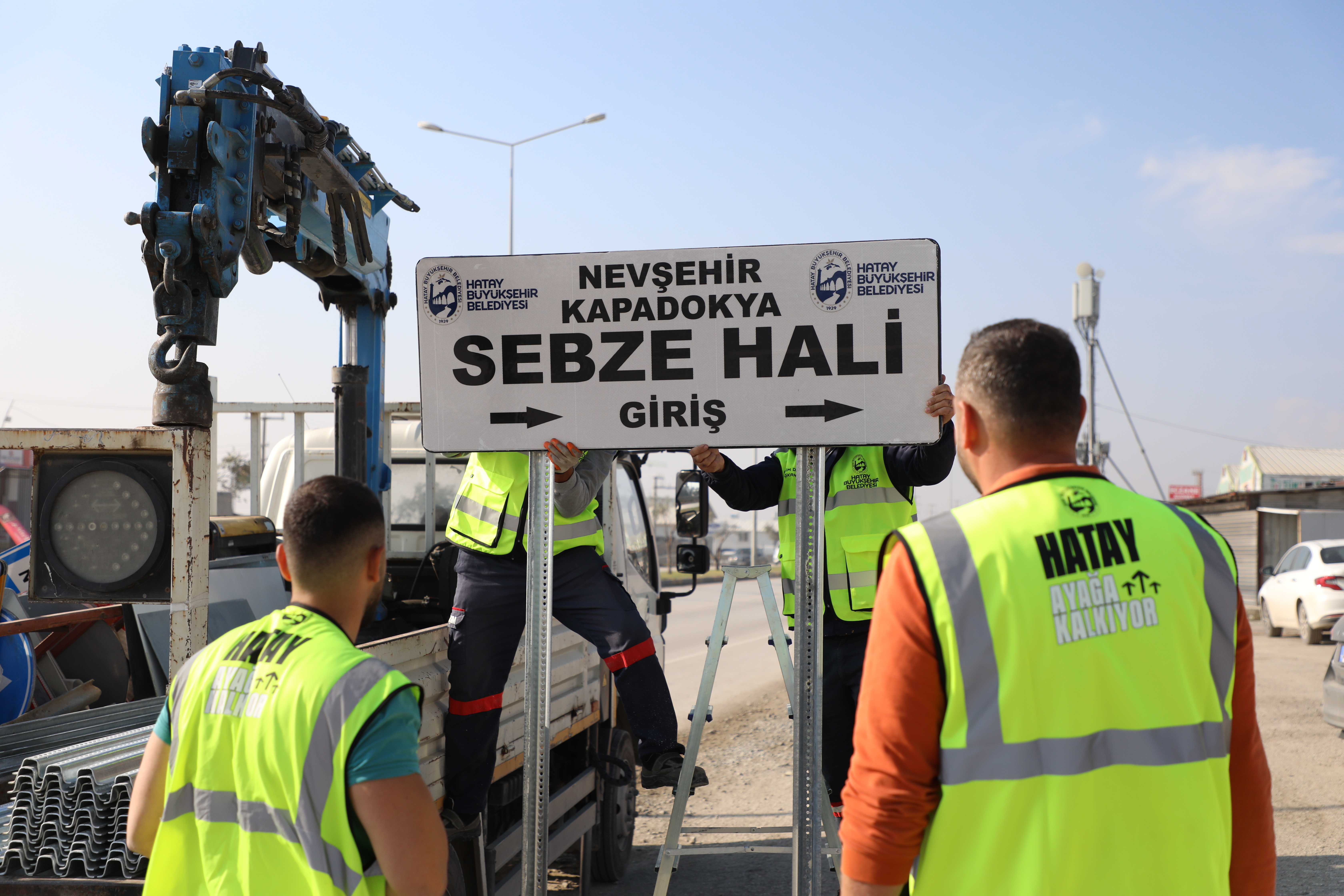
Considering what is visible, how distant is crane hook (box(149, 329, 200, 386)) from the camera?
12.3 ft

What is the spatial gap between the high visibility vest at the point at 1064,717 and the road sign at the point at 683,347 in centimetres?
144

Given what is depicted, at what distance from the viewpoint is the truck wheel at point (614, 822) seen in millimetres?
5508

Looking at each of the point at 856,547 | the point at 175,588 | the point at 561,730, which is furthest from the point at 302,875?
the point at 561,730

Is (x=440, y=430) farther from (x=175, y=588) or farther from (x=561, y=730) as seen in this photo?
(x=561, y=730)

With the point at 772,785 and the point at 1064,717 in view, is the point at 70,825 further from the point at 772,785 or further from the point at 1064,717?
the point at 772,785

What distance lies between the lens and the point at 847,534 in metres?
4.07

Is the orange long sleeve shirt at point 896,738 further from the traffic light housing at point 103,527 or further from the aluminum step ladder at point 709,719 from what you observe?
the traffic light housing at point 103,527

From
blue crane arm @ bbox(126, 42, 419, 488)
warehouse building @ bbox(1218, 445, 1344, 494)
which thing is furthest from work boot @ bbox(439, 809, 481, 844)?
warehouse building @ bbox(1218, 445, 1344, 494)

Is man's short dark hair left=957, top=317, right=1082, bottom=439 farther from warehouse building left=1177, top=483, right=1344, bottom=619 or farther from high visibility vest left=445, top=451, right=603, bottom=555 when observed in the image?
warehouse building left=1177, top=483, right=1344, bottom=619

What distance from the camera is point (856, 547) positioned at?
402cm

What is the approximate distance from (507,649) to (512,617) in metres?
0.12

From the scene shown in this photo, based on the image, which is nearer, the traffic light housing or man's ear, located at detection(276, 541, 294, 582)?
man's ear, located at detection(276, 541, 294, 582)

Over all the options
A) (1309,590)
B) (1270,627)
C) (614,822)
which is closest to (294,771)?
(614,822)

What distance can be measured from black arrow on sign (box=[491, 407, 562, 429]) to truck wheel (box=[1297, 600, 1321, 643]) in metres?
16.1
